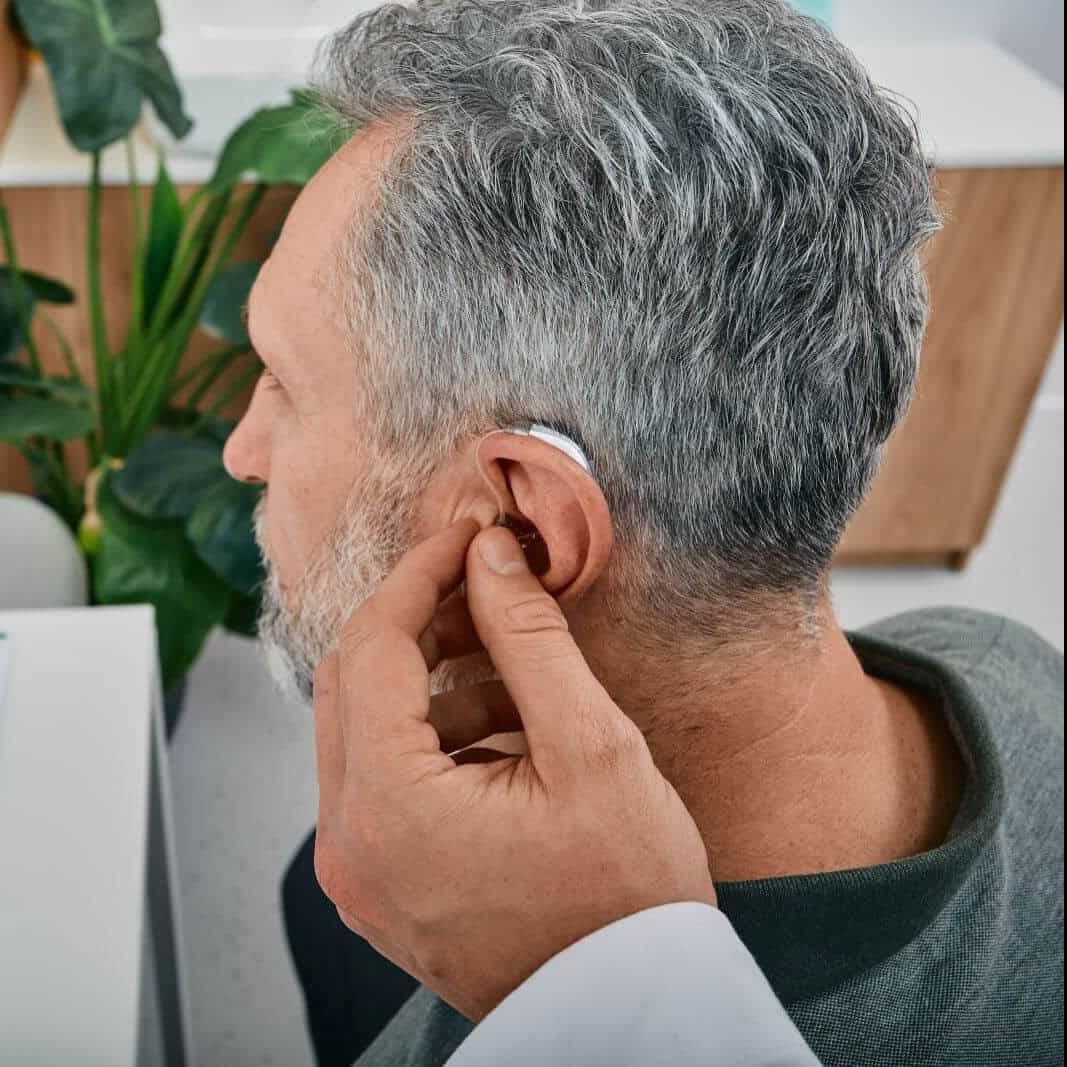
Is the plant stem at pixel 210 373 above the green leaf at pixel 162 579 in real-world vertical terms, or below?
above

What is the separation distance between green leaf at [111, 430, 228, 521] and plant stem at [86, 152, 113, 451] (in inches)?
9.5

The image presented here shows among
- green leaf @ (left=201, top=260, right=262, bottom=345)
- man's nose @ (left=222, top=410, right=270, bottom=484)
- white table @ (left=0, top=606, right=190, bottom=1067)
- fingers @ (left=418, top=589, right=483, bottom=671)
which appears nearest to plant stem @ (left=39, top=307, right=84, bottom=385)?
green leaf @ (left=201, top=260, right=262, bottom=345)

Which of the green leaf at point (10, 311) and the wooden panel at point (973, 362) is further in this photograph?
the wooden panel at point (973, 362)

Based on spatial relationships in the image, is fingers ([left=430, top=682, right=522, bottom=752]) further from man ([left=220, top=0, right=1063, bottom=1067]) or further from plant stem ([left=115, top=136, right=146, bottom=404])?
plant stem ([left=115, top=136, right=146, bottom=404])

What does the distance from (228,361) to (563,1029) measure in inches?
59.2

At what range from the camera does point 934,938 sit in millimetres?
771

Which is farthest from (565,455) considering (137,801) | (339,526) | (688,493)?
(137,801)

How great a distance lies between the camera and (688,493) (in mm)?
722

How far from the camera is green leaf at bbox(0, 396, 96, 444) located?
1.51 metres

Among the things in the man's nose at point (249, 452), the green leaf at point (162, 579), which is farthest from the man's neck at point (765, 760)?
the green leaf at point (162, 579)

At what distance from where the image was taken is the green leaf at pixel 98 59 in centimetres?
153

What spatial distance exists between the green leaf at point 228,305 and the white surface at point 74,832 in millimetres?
704

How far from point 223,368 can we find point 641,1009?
1.54 metres

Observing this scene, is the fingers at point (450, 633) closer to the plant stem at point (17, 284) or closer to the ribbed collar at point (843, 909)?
the ribbed collar at point (843, 909)
